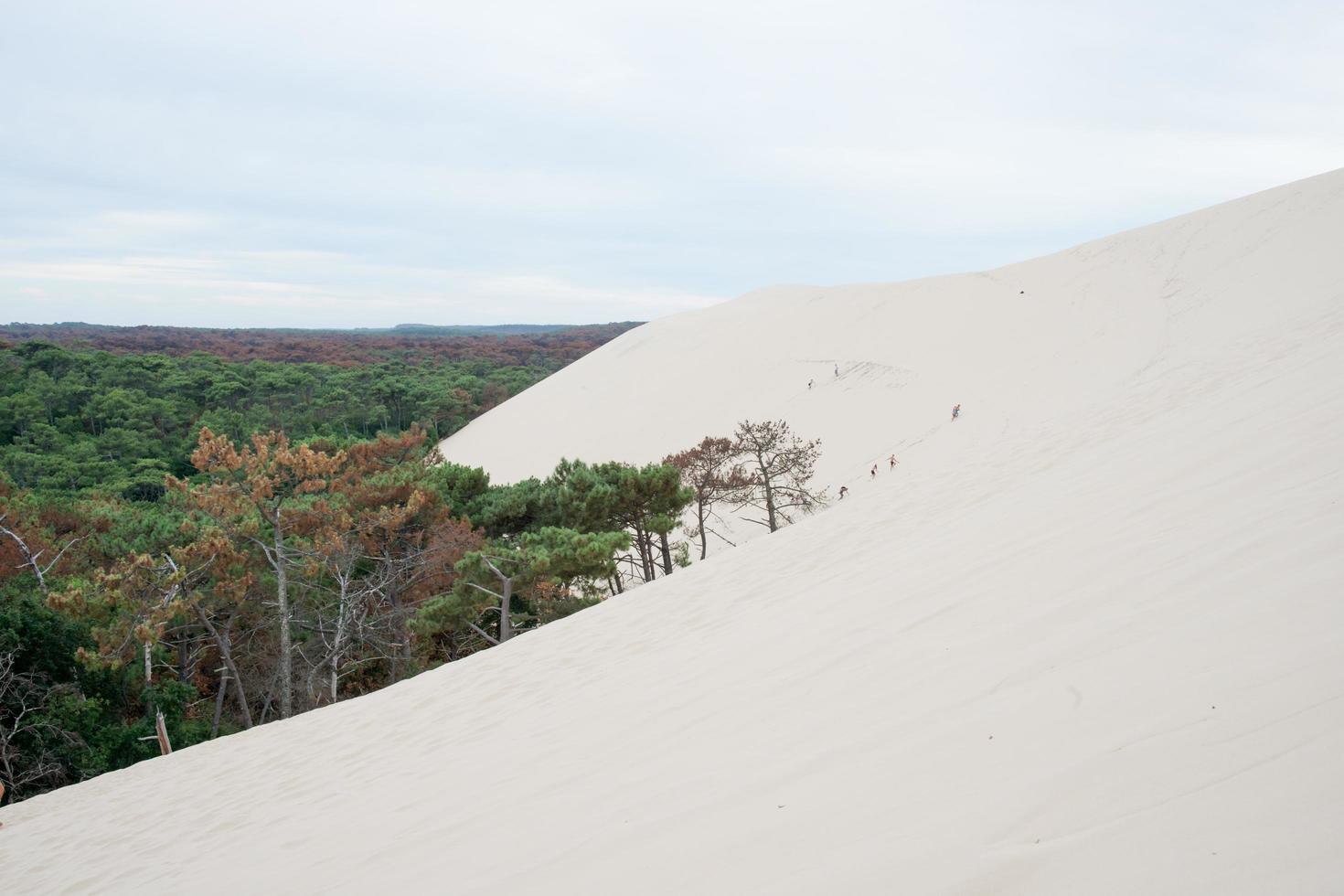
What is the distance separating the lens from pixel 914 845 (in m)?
1.84

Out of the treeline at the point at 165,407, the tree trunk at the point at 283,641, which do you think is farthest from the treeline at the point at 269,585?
the treeline at the point at 165,407

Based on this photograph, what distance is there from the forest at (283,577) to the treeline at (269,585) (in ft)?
0.15

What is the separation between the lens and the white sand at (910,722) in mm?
1714

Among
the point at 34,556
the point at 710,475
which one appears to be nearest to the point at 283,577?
the point at 34,556

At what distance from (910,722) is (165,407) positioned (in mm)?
46718

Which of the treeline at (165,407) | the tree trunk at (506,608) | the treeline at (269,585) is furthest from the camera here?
the treeline at (165,407)

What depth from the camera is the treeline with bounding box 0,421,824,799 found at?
10977mm

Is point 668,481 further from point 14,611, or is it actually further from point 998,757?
point 998,757

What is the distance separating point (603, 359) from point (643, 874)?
2016 inches

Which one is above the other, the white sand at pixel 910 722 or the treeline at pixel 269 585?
the white sand at pixel 910 722

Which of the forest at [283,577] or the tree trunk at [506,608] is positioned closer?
the forest at [283,577]

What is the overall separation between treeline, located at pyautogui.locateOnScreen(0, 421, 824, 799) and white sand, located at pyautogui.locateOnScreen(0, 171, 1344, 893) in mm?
4621

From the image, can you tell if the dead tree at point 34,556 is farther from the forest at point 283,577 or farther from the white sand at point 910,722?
the white sand at point 910,722

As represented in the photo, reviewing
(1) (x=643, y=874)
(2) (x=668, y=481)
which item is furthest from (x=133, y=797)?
(2) (x=668, y=481)
